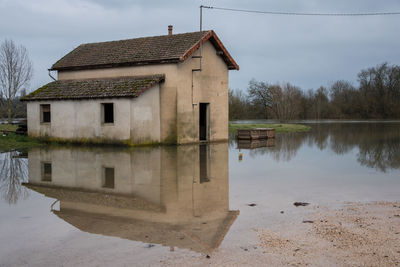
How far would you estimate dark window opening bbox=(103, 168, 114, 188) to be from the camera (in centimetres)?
986

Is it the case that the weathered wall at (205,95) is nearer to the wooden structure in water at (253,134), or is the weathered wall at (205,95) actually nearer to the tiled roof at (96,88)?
the tiled roof at (96,88)

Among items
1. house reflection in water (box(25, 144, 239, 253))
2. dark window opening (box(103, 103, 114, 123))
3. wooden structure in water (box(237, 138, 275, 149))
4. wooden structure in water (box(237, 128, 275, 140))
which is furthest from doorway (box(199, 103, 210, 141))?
house reflection in water (box(25, 144, 239, 253))

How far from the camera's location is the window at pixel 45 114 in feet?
77.0

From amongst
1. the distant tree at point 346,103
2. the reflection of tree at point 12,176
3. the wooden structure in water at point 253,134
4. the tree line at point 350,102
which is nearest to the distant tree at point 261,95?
the tree line at point 350,102

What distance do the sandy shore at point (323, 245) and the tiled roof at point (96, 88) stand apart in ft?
47.6

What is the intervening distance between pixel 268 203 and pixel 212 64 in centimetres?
1647

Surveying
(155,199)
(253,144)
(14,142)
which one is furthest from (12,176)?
(253,144)

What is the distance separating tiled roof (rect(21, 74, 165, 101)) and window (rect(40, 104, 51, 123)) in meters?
0.64

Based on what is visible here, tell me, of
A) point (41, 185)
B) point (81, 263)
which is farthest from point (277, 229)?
point (41, 185)

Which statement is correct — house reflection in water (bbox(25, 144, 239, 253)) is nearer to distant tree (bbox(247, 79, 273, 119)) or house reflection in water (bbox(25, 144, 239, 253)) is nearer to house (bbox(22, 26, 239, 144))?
house (bbox(22, 26, 239, 144))

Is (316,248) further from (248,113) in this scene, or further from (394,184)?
(248,113)

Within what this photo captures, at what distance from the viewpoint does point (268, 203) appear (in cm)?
788

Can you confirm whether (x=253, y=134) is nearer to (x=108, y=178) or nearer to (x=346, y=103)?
(x=108, y=178)

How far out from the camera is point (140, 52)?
2283 cm
